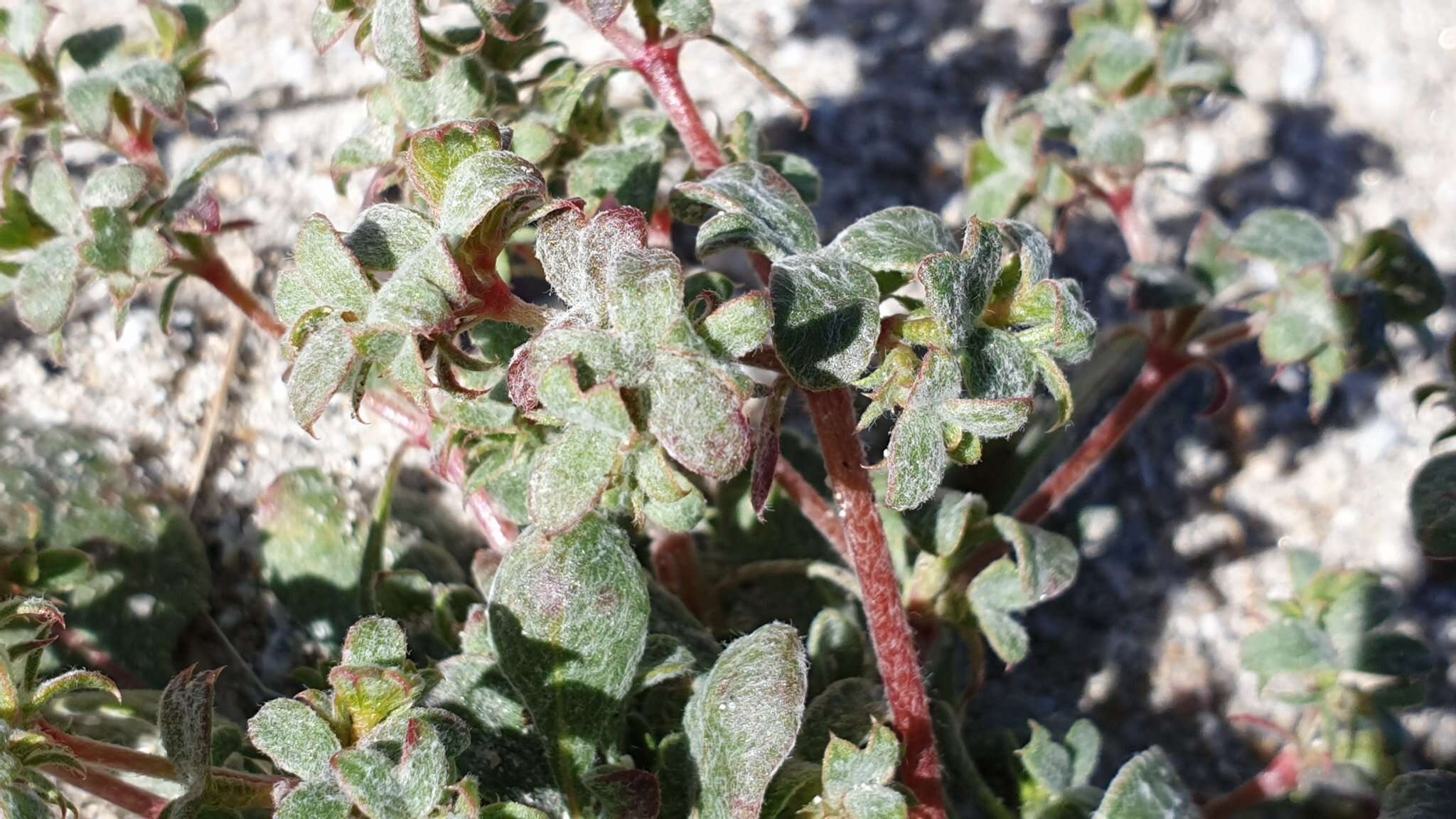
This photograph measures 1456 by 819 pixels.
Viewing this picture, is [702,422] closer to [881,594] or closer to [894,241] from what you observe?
[894,241]

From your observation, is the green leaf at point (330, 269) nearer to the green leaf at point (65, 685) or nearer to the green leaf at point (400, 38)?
the green leaf at point (400, 38)

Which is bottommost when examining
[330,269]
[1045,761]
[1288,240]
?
[1045,761]

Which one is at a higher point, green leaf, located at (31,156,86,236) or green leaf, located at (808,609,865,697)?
green leaf, located at (31,156,86,236)

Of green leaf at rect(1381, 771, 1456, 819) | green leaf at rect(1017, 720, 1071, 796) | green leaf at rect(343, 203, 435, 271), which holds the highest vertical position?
green leaf at rect(343, 203, 435, 271)

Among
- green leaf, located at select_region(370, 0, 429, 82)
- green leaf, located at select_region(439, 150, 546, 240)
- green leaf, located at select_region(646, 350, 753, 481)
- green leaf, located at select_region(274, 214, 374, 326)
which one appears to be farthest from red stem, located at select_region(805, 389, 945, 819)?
green leaf, located at select_region(370, 0, 429, 82)

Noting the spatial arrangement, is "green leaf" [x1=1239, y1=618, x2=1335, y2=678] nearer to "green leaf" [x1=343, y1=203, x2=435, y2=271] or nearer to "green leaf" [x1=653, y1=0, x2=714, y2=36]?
"green leaf" [x1=653, y1=0, x2=714, y2=36]

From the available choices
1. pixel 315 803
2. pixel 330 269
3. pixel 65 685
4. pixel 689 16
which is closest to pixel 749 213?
pixel 689 16

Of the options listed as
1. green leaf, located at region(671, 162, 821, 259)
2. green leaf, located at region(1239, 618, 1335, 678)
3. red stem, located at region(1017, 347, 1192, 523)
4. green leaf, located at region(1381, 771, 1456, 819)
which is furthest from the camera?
red stem, located at region(1017, 347, 1192, 523)

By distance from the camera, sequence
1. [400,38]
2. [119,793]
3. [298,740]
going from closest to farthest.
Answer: [298,740]
[400,38]
[119,793]
